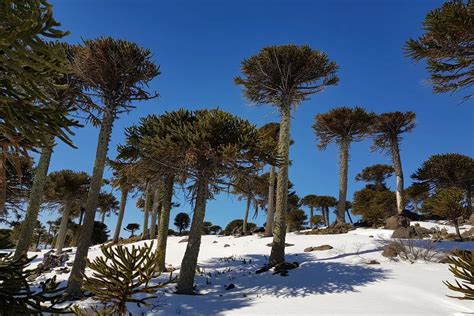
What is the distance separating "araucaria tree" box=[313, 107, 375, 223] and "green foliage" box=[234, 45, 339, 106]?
22.1 feet

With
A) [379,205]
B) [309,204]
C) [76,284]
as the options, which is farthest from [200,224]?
[309,204]

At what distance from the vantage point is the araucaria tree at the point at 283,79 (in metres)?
13.3

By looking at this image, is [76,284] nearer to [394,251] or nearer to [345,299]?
[345,299]

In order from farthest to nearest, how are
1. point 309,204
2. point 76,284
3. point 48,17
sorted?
point 309,204 → point 76,284 → point 48,17

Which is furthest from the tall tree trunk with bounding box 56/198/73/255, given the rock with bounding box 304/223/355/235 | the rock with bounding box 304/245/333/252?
the rock with bounding box 304/223/355/235

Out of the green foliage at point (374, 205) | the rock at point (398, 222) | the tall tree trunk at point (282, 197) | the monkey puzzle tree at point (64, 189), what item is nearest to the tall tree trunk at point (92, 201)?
the tall tree trunk at point (282, 197)

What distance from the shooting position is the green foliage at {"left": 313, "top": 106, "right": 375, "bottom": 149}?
20672 mm

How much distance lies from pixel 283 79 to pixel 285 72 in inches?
11.4

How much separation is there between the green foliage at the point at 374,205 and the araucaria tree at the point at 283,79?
14.1 m

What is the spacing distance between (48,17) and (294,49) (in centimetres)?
1157

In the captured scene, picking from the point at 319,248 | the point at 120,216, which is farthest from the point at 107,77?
the point at 120,216

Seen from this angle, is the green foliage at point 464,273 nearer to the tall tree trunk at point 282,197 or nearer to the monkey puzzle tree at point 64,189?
the tall tree trunk at point 282,197

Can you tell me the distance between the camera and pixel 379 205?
26500 mm

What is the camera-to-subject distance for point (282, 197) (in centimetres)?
1307
